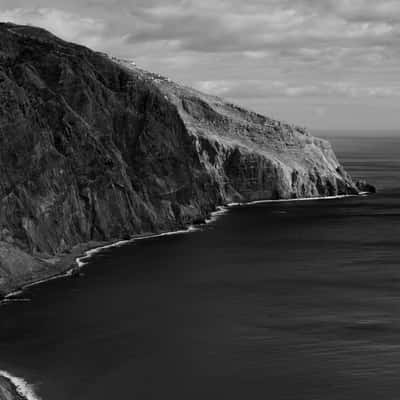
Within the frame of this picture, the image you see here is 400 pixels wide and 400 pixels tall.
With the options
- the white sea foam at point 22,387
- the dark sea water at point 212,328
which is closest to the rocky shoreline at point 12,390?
the white sea foam at point 22,387

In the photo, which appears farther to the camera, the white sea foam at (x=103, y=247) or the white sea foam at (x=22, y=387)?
the white sea foam at (x=103, y=247)

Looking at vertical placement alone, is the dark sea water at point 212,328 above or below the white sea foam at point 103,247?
below

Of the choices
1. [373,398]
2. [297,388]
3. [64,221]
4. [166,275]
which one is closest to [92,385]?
[297,388]

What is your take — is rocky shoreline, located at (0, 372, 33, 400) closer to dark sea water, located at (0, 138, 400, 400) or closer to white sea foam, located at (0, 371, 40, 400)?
white sea foam, located at (0, 371, 40, 400)

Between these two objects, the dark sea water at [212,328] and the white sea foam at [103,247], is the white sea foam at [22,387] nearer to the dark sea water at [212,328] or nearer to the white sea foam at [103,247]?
the dark sea water at [212,328]

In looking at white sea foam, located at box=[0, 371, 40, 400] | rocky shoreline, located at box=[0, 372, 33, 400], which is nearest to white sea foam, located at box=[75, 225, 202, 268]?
white sea foam, located at box=[0, 371, 40, 400]

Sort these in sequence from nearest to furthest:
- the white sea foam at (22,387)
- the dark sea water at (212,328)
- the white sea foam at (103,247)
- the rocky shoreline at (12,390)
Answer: the rocky shoreline at (12,390)
the white sea foam at (22,387)
the dark sea water at (212,328)
the white sea foam at (103,247)

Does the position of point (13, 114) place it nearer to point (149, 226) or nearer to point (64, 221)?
point (64, 221)
